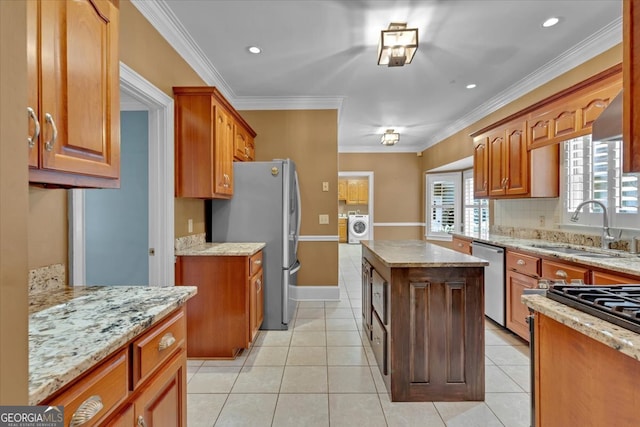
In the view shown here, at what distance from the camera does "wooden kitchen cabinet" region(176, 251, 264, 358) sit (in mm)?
2400

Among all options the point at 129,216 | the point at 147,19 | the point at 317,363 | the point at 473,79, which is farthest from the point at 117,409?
the point at 473,79

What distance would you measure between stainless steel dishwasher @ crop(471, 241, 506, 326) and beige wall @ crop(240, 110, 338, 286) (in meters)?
1.80

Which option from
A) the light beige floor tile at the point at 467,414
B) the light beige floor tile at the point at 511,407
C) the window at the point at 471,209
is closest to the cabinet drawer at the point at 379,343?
the light beige floor tile at the point at 467,414

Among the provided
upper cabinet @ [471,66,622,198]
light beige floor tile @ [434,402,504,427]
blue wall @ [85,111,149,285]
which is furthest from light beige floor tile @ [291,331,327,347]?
upper cabinet @ [471,66,622,198]

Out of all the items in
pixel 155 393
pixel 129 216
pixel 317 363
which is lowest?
pixel 317 363

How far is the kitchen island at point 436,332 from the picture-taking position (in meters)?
1.85

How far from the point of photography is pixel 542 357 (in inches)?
41.0

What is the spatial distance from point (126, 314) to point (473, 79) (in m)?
3.89

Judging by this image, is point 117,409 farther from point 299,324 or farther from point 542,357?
point 299,324

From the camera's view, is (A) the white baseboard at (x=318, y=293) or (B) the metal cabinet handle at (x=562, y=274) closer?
(B) the metal cabinet handle at (x=562, y=274)

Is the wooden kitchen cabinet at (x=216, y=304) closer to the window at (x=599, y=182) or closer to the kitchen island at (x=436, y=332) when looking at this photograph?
the kitchen island at (x=436, y=332)

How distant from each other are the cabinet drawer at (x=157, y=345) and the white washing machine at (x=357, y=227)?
8.07 meters

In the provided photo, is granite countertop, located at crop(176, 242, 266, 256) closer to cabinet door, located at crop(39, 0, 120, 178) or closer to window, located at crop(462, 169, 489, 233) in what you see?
cabinet door, located at crop(39, 0, 120, 178)

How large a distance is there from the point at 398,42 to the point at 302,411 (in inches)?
109
